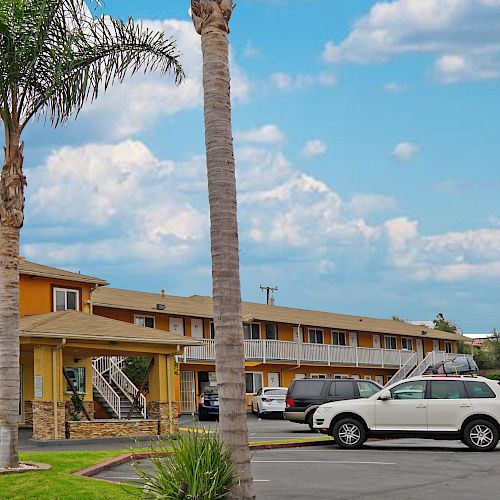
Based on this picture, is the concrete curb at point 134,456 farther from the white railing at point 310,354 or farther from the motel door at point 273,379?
the motel door at point 273,379

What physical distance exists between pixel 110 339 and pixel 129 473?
11.8 meters

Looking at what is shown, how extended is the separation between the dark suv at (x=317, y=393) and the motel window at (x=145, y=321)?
15.1 m

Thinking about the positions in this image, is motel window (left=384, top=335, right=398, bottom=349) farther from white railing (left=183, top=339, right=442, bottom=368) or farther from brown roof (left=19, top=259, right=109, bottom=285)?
brown roof (left=19, top=259, right=109, bottom=285)

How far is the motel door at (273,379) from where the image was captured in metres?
49.2

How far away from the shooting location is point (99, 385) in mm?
33938

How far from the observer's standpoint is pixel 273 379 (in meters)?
49.5

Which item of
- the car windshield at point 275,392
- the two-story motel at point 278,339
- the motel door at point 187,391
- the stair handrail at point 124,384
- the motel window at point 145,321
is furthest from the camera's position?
the motel door at point 187,391

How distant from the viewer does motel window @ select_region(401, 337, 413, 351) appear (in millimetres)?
62500

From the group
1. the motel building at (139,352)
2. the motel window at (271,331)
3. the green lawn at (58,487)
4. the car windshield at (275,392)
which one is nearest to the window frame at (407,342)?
the motel building at (139,352)

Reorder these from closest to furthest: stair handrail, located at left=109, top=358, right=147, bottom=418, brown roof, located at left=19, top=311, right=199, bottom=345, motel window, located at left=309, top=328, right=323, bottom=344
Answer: brown roof, located at left=19, top=311, right=199, bottom=345 < stair handrail, located at left=109, top=358, right=147, bottom=418 < motel window, located at left=309, top=328, right=323, bottom=344

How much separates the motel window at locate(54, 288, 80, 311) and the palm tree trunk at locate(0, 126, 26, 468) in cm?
1881

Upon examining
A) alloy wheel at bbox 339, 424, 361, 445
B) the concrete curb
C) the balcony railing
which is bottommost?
the concrete curb

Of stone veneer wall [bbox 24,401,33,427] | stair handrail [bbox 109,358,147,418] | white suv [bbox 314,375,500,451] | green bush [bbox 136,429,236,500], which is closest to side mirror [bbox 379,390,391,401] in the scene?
white suv [bbox 314,375,500,451]

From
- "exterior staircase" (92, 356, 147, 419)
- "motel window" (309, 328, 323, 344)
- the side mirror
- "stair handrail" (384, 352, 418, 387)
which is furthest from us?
"motel window" (309, 328, 323, 344)
